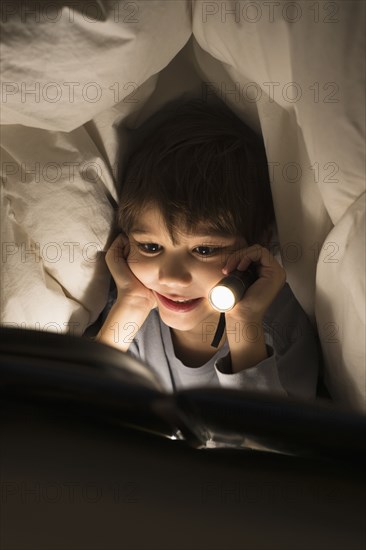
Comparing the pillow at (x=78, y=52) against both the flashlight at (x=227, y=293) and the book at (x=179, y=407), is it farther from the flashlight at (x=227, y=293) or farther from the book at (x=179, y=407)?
the book at (x=179, y=407)

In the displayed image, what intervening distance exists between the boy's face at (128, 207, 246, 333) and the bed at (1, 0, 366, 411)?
89mm

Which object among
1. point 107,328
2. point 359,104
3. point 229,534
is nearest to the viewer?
point 229,534

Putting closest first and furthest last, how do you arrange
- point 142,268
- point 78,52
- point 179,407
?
1. point 179,407
2. point 78,52
3. point 142,268

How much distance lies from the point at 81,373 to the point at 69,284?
0.97 m

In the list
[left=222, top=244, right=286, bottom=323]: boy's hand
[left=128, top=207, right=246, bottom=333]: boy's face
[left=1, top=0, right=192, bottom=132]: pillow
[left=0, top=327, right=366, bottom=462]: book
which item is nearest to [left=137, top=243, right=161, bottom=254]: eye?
[left=128, top=207, right=246, bottom=333]: boy's face

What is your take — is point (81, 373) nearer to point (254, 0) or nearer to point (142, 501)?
point (142, 501)

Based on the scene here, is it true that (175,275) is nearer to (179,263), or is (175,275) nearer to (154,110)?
(179,263)

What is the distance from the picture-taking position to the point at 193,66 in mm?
1120

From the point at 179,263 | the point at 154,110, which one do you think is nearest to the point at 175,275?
the point at 179,263

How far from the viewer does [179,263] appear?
3.58 feet

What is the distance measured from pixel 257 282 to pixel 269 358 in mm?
132

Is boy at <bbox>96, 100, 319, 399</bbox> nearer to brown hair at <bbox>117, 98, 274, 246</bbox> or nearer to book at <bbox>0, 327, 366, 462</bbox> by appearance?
brown hair at <bbox>117, 98, 274, 246</bbox>

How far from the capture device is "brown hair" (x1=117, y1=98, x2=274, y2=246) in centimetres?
110

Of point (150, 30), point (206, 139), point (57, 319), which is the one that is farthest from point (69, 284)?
point (150, 30)
